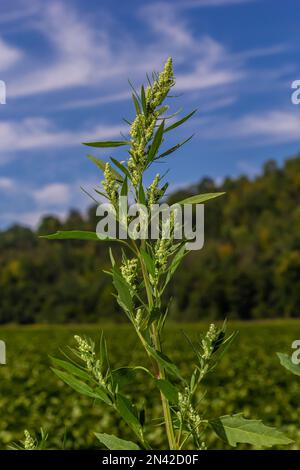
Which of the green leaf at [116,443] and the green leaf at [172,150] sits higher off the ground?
the green leaf at [172,150]

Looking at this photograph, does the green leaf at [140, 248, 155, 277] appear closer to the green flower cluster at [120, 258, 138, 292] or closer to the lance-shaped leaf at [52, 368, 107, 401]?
the green flower cluster at [120, 258, 138, 292]

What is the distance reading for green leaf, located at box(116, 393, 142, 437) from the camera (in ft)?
3.98

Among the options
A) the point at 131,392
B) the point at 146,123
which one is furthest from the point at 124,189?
the point at 131,392

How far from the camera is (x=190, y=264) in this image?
8794 cm

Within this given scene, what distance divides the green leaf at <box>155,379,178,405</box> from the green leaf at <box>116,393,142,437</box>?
0.08m

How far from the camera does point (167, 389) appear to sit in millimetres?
1160

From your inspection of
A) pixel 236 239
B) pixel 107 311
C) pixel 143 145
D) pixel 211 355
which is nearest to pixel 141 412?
pixel 211 355

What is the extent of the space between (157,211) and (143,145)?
0.41 feet

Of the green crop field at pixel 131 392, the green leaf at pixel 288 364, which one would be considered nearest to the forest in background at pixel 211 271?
the green crop field at pixel 131 392

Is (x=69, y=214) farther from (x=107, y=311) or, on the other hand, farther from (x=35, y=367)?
(x=35, y=367)

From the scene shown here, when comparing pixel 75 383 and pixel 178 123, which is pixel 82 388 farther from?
pixel 178 123

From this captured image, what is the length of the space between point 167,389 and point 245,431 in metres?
0.17

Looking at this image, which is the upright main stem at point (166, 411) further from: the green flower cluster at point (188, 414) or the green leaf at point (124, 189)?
the green leaf at point (124, 189)

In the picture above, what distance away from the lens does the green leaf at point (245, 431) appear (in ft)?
3.94
